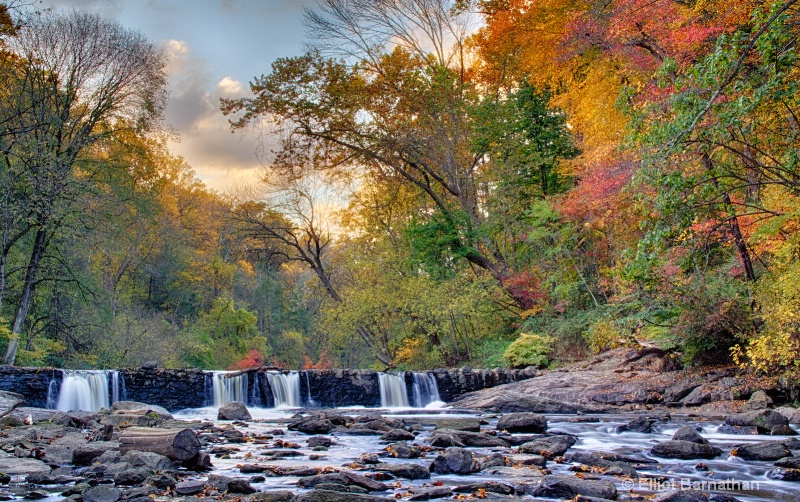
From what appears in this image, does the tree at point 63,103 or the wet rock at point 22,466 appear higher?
the tree at point 63,103

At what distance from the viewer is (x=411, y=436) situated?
384 inches

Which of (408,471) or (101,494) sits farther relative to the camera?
(408,471)

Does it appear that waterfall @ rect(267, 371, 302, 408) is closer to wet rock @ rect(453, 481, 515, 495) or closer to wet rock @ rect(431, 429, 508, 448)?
wet rock @ rect(431, 429, 508, 448)

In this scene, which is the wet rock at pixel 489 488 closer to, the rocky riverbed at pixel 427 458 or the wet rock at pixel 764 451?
the rocky riverbed at pixel 427 458

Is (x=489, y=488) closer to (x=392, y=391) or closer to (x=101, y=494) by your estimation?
(x=101, y=494)

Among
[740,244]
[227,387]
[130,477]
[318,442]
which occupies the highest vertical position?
[740,244]

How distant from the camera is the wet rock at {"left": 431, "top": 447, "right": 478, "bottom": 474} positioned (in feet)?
22.1

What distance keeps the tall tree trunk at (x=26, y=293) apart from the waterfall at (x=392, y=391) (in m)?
10.5

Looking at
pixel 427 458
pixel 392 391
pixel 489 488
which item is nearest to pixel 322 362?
pixel 392 391

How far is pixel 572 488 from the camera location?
18.0 feet

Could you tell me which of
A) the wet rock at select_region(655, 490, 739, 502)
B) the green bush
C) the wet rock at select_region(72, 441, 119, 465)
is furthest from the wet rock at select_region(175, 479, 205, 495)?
the green bush

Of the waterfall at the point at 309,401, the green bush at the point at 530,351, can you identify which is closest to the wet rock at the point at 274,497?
the waterfall at the point at 309,401

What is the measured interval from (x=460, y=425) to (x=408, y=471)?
4000 mm

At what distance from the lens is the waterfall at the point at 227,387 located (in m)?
17.3
